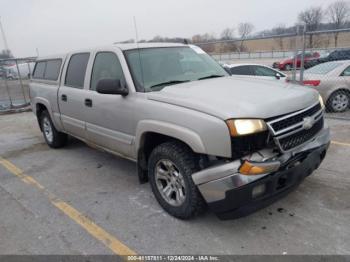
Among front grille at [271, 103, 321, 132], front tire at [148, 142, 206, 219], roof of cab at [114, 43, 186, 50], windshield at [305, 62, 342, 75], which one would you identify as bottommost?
front tire at [148, 142, 206, 219]

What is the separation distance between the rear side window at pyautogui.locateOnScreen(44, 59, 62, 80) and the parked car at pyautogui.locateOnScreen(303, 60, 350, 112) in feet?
19.7

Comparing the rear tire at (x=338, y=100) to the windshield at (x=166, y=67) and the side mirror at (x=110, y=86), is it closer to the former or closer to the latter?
the windshield at (x=166, y=67)

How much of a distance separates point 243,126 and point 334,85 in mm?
6354

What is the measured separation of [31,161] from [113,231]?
3191 mm

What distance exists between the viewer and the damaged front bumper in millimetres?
2701

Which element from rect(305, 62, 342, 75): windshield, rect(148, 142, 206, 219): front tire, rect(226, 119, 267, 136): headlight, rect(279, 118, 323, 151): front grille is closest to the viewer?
rect(226, 119, 267, 136): headlight

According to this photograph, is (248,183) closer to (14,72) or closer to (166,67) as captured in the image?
(166,67)

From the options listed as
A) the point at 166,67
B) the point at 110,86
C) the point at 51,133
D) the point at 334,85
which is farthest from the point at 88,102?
the point at 334,85

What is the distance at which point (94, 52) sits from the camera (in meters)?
4.50

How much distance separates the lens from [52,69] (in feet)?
19.0

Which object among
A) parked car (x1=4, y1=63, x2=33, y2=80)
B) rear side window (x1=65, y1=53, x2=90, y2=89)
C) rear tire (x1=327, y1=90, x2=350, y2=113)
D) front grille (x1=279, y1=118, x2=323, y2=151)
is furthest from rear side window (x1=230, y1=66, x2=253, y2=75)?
parked car (x1=4, y1=63, x2=33, y2=80)

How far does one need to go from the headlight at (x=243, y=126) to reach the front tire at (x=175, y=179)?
596 millimetres

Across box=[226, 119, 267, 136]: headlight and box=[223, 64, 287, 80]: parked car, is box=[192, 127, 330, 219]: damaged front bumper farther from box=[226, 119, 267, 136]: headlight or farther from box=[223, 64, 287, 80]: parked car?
box=[223, 64, 287, 80]: parked car

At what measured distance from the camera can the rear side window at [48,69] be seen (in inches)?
220
